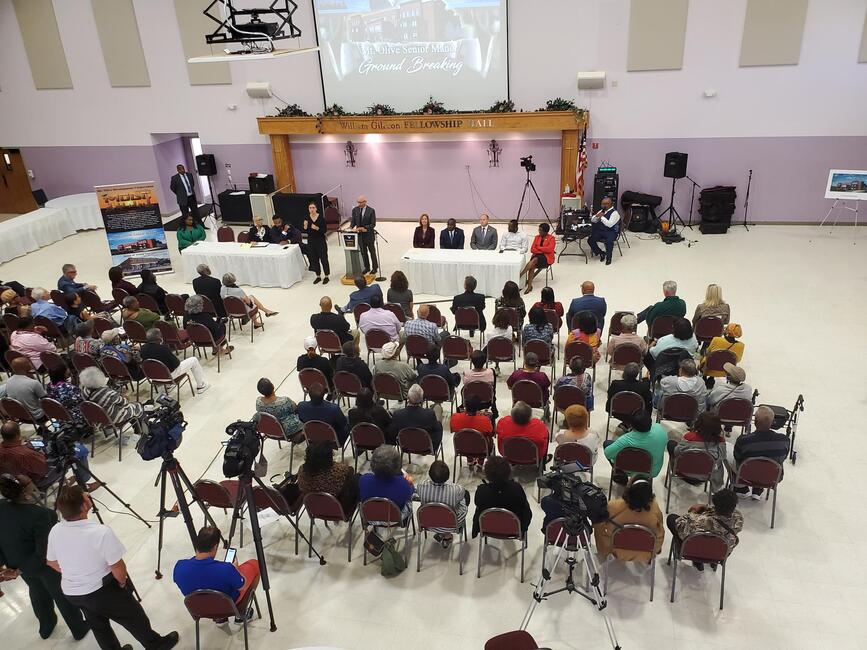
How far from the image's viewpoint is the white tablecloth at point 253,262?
1209 cm

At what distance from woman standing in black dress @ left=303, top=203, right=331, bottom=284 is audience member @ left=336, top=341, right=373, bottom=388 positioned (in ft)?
16.7

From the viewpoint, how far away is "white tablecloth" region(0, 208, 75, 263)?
14.8 meters

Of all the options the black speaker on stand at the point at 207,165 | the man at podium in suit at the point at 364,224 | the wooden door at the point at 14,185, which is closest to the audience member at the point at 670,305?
the man at podium in suit at the point at 364,224

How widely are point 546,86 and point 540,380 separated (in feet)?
29.6

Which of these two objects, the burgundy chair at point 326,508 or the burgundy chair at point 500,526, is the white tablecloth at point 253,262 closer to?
the burgundy chair at point 326,508

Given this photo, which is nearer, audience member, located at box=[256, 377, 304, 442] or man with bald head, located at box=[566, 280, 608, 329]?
audience member, located at box=[256, 377, 304, 442]

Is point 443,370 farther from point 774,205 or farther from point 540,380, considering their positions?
point 774,205

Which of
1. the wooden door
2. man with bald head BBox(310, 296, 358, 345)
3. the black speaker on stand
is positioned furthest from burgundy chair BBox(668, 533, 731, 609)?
the wooden door

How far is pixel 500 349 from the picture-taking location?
8086mm

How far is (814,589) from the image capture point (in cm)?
531

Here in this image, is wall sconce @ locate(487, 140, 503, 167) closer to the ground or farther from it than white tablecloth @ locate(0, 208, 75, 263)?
farther from it

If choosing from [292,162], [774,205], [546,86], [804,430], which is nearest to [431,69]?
[546,86]

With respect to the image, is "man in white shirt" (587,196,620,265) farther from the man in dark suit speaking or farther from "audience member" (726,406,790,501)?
the man in dark suit speaking

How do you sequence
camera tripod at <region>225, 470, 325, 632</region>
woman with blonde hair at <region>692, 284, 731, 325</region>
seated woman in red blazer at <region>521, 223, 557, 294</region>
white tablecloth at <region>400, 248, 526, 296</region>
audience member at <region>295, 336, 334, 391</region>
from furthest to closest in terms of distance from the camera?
seated woman in red blazer at <region>521, 223, 557, 294</region>, white tablecloth at <region>400, 248, 526, 296</region>, woman with blonde hair at <region>692, 284, 731, 325</region>, audience member at <region>295, 336, 334, 391</region>, camera tripod at <region>225, 470, 325, 632</region>
